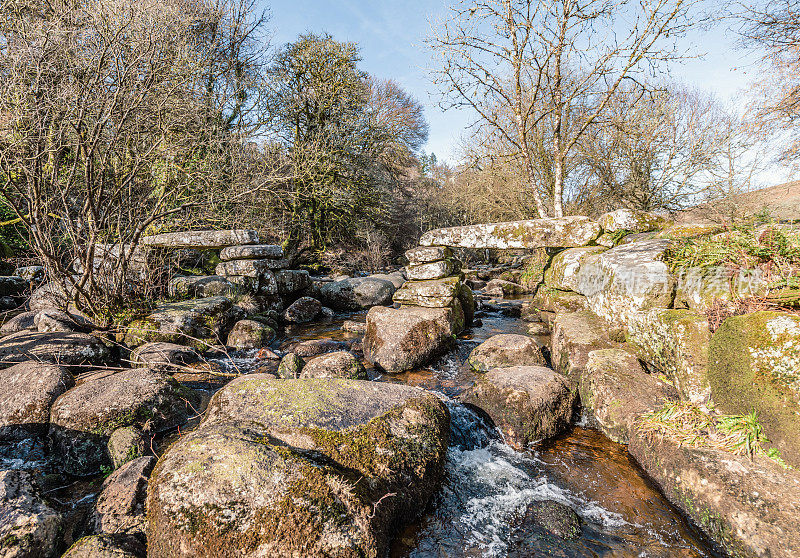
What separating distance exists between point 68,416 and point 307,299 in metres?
6.03

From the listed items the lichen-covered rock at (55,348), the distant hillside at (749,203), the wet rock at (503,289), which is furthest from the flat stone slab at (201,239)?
the distant hillside at (749,203)

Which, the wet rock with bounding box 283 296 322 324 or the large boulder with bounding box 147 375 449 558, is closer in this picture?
the large boulder with bounding box 147 375 449 558

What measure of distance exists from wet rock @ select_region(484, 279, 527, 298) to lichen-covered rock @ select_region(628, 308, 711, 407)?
8.09 meters

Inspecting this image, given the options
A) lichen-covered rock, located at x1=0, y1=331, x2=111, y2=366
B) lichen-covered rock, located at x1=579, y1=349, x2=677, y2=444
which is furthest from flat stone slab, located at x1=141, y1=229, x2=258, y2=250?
lichen-covered rock, located at x1=579, y1=349, x2=677, y2=444

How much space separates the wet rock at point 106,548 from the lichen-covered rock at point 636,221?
7037 mm

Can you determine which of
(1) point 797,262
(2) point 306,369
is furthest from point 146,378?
(1) point 797,262

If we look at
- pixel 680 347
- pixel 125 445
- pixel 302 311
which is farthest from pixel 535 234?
pixel 125 445

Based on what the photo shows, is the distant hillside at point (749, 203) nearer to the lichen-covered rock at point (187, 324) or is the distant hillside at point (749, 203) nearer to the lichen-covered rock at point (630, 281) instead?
the lichen-covered rock at point (630, 281)

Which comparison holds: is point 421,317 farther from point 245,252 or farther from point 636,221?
point 245,252

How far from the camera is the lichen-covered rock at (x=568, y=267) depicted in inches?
245

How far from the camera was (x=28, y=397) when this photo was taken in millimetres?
3682

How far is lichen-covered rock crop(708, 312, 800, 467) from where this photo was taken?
2.51 m

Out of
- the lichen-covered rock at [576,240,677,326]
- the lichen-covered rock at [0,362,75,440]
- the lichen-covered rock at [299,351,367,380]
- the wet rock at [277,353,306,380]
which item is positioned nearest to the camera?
the lichen-covered rock at [0,362,75,440]

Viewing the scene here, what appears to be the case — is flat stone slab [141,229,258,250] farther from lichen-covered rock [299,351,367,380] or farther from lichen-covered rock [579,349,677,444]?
lichen-covered rock [579,349,677,444]
